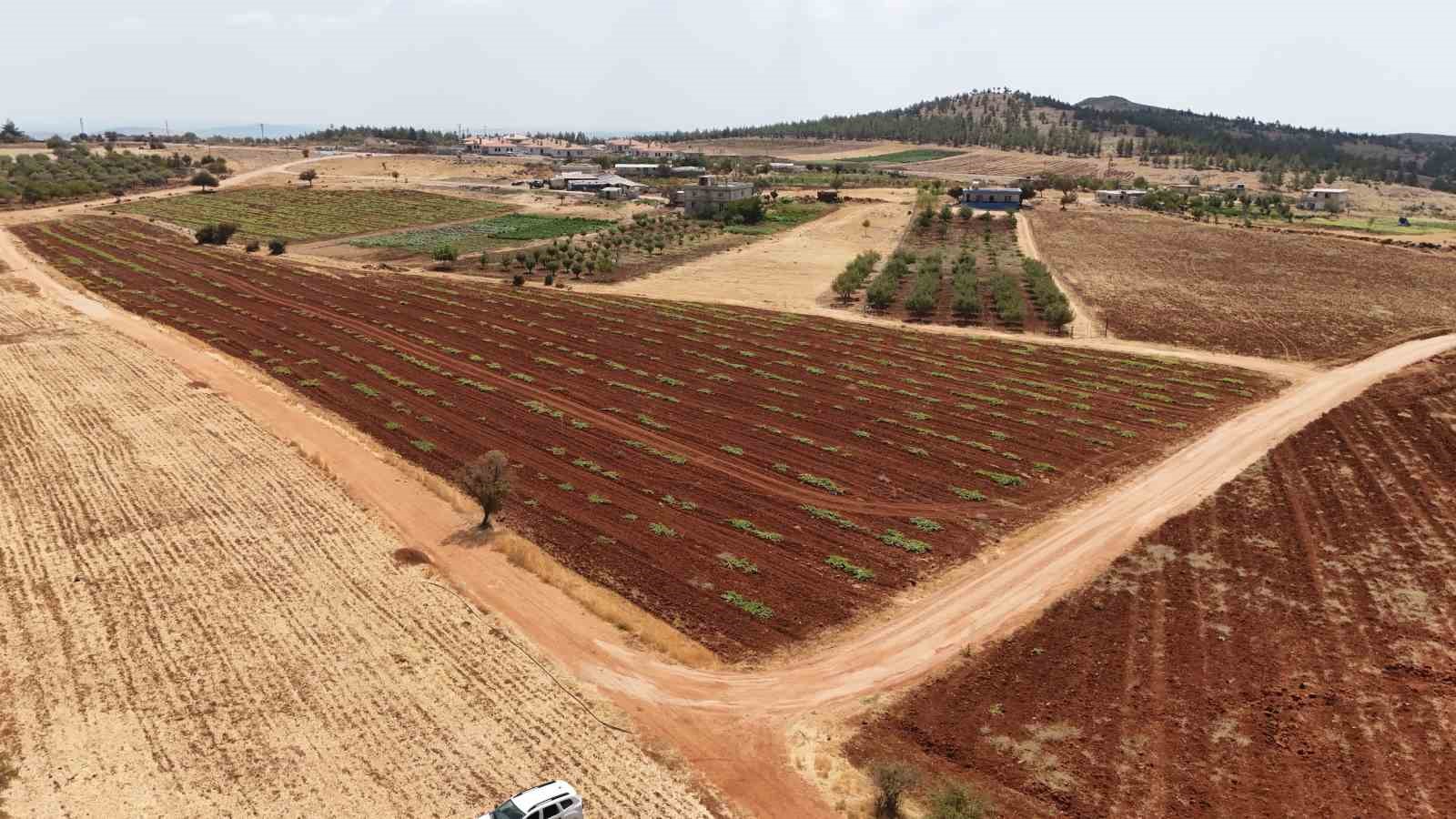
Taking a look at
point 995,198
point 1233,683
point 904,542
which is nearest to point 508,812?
point 904,542

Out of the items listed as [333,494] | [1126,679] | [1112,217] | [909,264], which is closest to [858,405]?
[1126,679]

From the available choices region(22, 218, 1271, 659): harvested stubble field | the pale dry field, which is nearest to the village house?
the pale dry field

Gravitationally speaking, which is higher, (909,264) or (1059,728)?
(909,264)

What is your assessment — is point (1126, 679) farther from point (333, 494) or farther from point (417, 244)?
point (417, 244)

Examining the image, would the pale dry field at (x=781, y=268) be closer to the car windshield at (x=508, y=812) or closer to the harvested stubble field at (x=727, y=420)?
the harvested stubble field at (x=727, y=420)

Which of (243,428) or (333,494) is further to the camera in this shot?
(243,428)

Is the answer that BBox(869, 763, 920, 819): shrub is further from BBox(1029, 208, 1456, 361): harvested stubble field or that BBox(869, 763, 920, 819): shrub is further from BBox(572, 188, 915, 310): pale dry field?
BBox(572, 188, 915, 310): pale dry field

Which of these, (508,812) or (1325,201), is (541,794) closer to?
(508,812)
